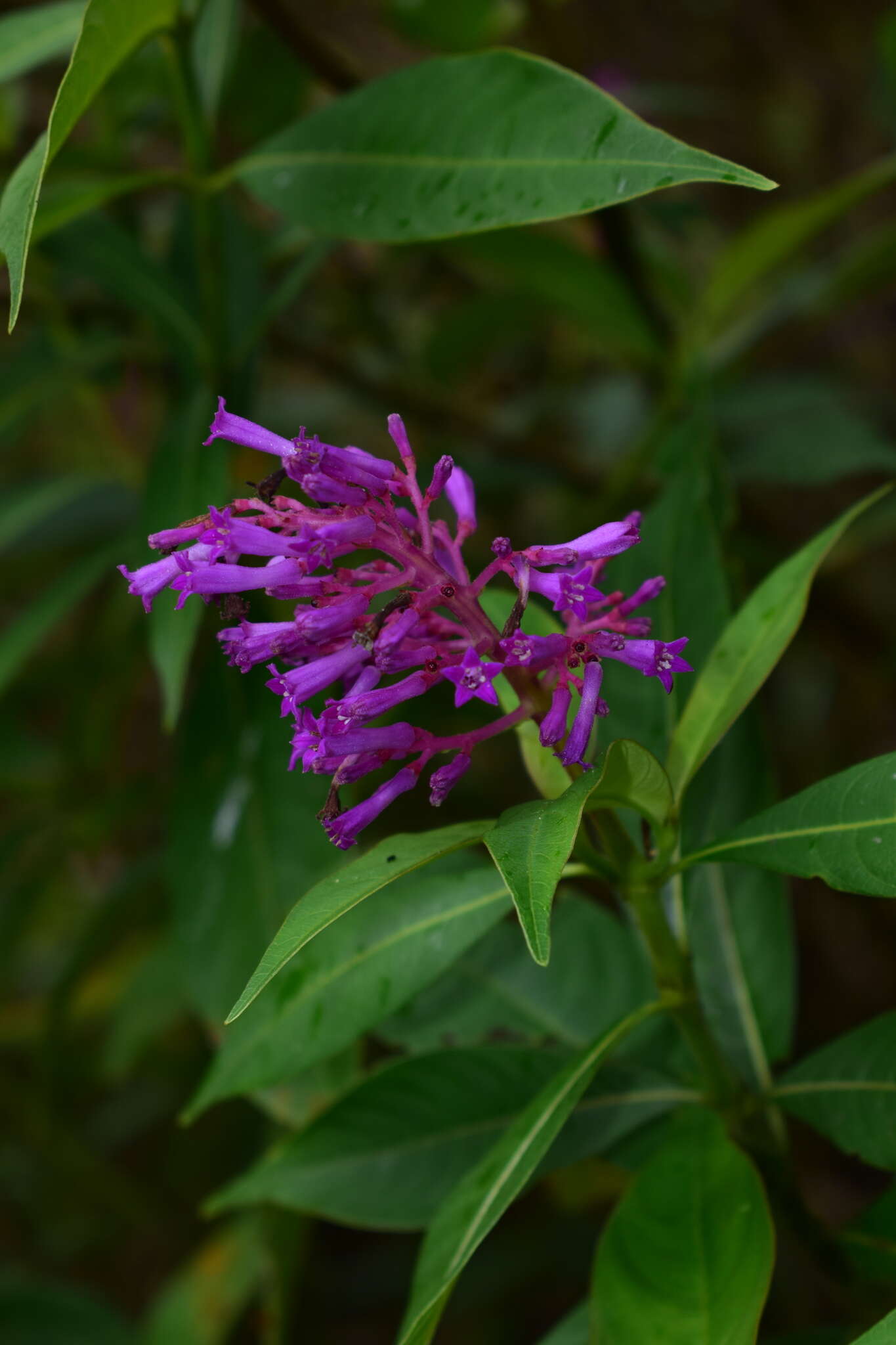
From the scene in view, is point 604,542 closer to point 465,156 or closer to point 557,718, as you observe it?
point 557,718

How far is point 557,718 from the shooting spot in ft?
2.98

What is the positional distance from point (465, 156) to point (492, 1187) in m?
1.07

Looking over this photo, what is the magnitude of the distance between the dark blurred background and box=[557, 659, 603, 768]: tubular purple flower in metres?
0.65

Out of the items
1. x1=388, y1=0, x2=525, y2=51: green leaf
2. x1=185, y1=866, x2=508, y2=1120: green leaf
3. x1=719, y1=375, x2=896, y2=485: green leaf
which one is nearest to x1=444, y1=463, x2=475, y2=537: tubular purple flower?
x1=185, y1=866, x2=508, y2=1120: green leaf

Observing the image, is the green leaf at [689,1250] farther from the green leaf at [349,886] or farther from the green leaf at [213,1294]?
the green leaf at [213,1294]

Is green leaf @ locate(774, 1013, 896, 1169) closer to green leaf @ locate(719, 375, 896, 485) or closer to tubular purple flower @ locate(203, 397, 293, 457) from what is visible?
tubular purple flower @ locate(203, 397, 293, 457)

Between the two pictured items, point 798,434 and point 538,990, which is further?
point 798,434

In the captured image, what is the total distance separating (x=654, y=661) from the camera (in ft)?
3.07

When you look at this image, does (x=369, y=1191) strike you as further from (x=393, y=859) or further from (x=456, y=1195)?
(x=393, y=859)

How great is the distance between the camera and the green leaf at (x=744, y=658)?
1.07 meters

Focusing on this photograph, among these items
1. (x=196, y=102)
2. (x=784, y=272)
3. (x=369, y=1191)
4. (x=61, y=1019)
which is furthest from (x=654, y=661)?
(x=784, y=272)

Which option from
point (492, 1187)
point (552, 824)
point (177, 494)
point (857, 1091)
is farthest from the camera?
point (177, 494)

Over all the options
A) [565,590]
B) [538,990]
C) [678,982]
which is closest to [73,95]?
[565,590]

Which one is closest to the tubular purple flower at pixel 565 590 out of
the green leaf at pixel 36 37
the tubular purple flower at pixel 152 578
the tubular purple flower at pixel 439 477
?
the tubular purple flower at pixel 439 477
